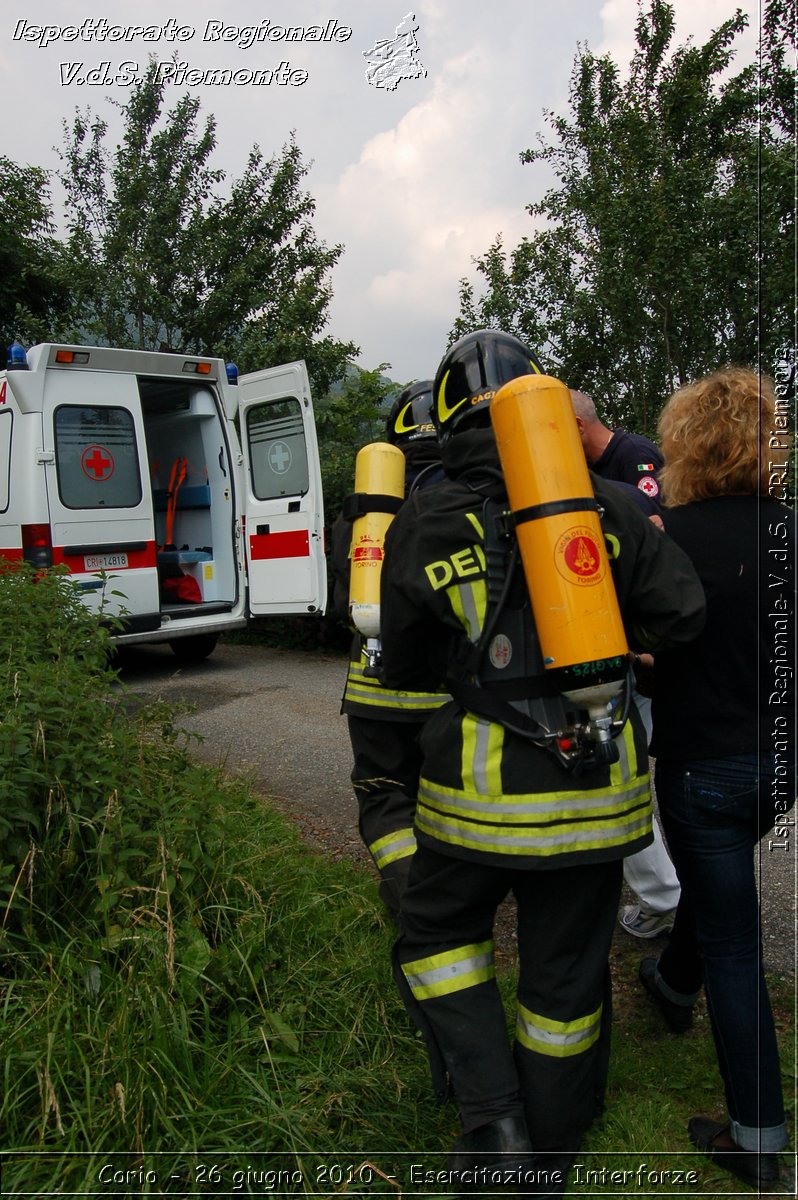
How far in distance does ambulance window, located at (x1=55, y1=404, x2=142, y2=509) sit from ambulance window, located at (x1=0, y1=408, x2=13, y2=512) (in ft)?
1.21

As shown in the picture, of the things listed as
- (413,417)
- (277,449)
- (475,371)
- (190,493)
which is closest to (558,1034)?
(475,371)

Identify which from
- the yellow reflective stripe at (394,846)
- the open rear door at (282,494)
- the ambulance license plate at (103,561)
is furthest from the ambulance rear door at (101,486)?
the yellow reflective stripe at (394,846)

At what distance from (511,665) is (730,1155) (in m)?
1.25

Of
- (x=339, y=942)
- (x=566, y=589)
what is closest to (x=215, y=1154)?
(x=339, y=942)

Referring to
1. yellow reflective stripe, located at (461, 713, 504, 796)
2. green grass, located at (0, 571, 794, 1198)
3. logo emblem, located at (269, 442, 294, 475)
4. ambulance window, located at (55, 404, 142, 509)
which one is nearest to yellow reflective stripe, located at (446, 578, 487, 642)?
yellow reflective stripe, located at (461, 713, 504, 796)

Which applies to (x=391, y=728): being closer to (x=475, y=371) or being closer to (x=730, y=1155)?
(x=475, y=371)

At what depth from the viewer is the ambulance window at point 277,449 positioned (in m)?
7.19

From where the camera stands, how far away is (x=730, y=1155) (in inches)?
80.4

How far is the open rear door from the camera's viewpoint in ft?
23.0

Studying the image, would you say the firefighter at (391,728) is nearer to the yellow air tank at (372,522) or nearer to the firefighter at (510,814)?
the yellow air tank at (372,522)

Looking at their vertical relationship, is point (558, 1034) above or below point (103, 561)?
below

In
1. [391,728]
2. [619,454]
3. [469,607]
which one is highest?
[619,454]

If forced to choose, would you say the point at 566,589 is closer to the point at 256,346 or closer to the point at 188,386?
the point at 188,386

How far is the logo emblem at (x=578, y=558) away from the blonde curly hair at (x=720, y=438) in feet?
1.67
